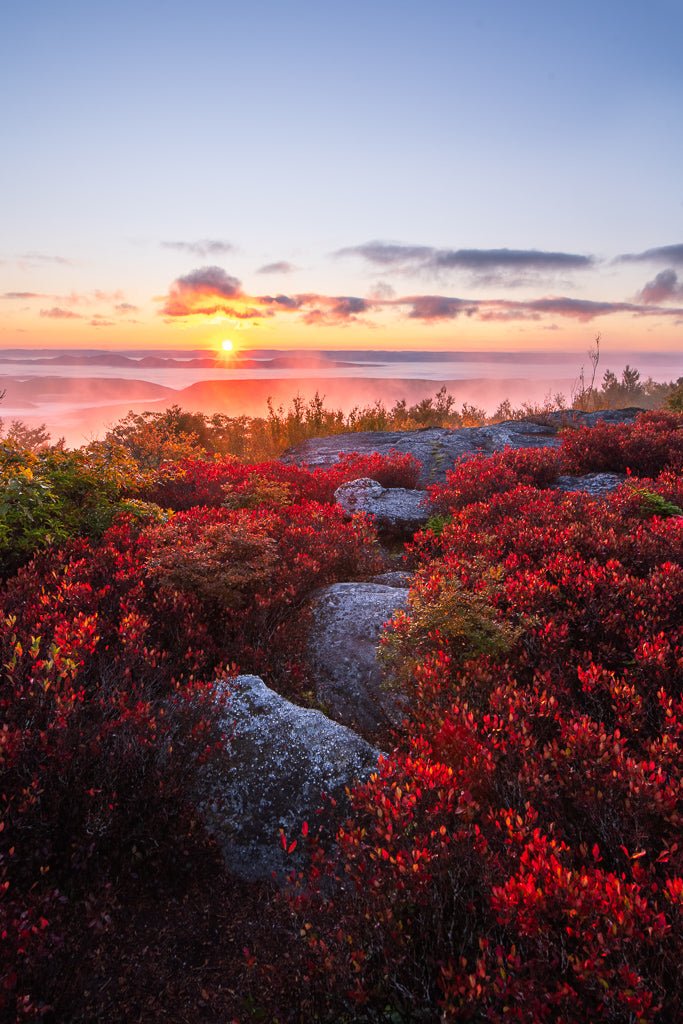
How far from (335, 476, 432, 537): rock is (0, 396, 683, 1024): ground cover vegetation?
119 inches

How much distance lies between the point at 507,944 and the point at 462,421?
22.6m

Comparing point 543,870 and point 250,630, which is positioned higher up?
point 543,870

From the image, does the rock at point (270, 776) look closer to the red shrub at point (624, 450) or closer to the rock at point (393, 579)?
the rock at point (393, 579)

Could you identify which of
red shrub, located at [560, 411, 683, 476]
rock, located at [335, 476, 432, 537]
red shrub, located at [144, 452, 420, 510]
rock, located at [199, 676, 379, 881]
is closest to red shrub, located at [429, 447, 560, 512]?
rock, located at [335, 476, 432, 537]

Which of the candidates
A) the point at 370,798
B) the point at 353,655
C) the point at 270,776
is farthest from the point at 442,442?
the point at 370,798

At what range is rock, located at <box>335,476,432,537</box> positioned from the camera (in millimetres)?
9562

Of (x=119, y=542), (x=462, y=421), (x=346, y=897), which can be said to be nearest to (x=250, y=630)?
(x=119, y=542)

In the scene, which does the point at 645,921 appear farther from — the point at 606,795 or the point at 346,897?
the point at 346,897

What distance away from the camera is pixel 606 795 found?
9.73 ft

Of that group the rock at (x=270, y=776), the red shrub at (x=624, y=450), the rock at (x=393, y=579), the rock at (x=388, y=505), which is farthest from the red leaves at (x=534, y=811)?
the red shrub at (x=624, y=450)

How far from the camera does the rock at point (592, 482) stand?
32.8 ft

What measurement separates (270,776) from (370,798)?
1.00 metres

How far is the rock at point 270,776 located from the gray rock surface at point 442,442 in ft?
29.3

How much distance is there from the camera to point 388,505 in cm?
986
